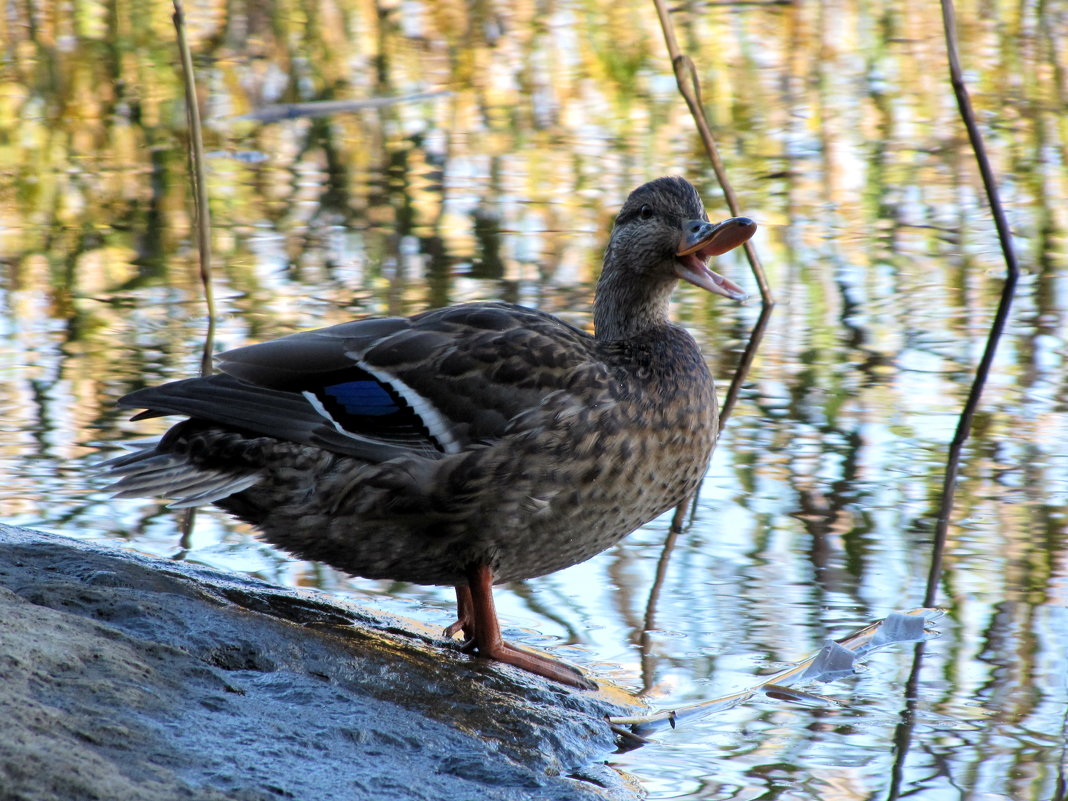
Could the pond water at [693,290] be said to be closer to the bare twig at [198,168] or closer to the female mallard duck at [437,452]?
the bare twig at [198,168]

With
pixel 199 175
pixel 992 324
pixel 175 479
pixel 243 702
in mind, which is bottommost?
pixel 992 324

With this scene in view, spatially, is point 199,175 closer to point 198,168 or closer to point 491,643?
point 198,168

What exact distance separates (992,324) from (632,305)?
2.70 m

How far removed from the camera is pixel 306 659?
12.4 feet

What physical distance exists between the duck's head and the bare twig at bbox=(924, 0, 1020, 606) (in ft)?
3.55

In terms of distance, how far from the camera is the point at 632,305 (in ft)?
16.2

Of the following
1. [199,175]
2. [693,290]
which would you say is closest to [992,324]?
[693,290]

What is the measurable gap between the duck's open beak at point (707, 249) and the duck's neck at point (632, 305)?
100 mm

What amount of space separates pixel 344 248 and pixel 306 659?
14.3 ft

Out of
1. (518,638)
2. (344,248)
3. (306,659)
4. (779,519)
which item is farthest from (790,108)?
(306,659)

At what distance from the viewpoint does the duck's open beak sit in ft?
15.1

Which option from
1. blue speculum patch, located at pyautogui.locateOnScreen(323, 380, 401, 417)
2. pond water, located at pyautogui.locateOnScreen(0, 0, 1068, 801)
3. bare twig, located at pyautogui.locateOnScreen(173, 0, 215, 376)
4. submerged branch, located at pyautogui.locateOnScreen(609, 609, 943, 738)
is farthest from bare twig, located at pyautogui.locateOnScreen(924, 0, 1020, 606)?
bare twig, located at pyautogui.locateOnScreen(173, 0, 215, 376)

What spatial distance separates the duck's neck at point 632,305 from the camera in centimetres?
492

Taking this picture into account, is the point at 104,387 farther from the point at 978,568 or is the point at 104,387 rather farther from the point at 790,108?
the point at 790,108
